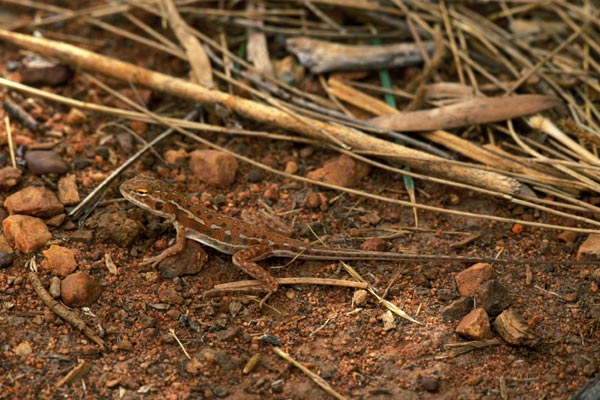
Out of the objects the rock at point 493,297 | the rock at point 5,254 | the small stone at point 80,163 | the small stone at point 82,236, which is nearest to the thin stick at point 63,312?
the rock at point 5,254

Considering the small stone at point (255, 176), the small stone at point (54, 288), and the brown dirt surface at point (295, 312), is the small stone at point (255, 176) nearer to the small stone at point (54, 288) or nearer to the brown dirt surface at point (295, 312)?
the brown dirt surface at point (295, 312)

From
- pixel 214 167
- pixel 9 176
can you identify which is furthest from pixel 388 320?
pixel 9 176

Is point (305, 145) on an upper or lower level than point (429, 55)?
lower

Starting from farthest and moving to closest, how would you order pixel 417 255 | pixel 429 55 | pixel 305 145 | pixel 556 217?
pixel 429 55 < pixel 305 145 < pixel 556 217 < pixel 417 255

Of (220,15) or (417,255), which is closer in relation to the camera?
(417,255)

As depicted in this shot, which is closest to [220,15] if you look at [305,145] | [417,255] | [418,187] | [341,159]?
[305,145]

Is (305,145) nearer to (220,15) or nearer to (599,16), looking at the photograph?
(220,15)

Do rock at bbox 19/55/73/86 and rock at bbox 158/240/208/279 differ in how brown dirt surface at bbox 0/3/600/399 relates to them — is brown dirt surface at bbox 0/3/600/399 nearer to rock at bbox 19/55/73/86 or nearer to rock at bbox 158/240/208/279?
rock at bbox 158/240/208/279
